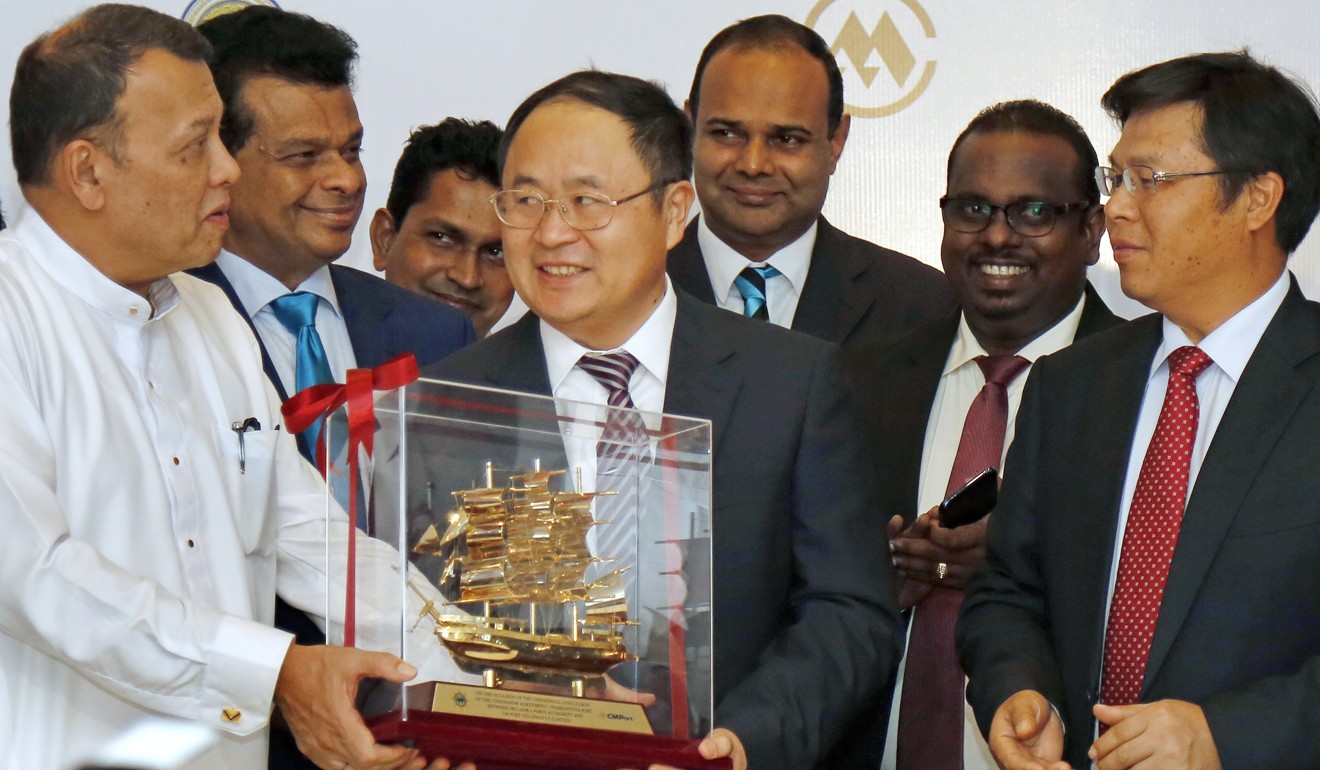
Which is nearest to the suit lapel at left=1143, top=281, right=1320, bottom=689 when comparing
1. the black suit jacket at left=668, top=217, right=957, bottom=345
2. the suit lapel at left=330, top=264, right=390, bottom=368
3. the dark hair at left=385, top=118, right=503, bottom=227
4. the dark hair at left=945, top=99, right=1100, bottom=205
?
the dark hair at left=945, top=99, right=1100, bottom=205

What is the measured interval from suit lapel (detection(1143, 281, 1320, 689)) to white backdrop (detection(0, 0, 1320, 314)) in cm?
165

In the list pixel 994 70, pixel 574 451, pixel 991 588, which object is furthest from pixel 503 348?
pixel 994 70

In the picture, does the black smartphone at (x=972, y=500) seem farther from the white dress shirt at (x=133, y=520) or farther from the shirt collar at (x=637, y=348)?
the white dress shirt at (x=133, y=520)

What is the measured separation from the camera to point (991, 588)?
3.00 metres

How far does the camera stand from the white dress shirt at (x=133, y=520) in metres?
2.41

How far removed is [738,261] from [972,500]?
127 centimetres

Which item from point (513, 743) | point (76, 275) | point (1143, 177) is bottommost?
point (513, 743)

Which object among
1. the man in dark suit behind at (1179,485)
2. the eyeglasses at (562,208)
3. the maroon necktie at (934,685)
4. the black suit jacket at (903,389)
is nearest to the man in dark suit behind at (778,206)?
the black suit jacket at (903,389)

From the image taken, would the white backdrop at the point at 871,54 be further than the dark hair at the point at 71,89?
Yes

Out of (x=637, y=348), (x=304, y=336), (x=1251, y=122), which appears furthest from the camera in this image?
(x=304, y=336)

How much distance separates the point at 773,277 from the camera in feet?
13.6

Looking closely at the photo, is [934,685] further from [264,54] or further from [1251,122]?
[264,54]

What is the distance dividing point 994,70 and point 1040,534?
179 centimetres

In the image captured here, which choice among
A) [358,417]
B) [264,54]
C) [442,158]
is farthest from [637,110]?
[442,158]
